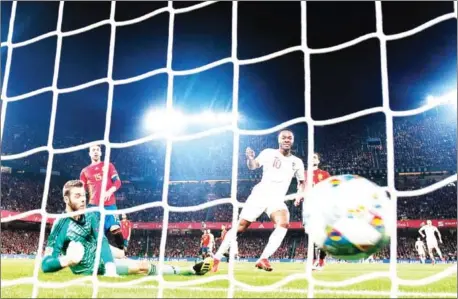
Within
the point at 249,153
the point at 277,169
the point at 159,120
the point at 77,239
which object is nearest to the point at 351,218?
the point at 249,153

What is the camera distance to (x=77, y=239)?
4750 millimetres

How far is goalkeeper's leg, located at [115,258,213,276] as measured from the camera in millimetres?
4941

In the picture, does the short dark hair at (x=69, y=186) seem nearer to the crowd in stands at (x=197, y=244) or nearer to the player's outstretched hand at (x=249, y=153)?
the player's outstretched hand at (x=249, y=153)

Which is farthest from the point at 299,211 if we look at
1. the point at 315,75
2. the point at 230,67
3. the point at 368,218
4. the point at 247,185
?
the point at 368,218

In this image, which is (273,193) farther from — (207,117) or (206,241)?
(207,117)

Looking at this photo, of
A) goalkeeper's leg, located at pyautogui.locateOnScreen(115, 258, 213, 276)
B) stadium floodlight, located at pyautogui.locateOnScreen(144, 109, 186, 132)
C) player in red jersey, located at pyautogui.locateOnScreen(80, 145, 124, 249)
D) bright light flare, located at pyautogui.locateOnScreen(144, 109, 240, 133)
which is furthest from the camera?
bright light flare, located at pyautogui.locateOnScreen(144, 109, 240, 133)

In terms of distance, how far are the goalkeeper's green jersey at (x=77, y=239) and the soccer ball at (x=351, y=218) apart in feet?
8.57

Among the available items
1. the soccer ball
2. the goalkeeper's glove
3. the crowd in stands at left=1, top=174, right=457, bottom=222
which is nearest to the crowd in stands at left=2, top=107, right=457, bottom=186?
the crowd in stands at left=1, top=174, right=457, bottom=222

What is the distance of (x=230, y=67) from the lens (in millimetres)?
17609

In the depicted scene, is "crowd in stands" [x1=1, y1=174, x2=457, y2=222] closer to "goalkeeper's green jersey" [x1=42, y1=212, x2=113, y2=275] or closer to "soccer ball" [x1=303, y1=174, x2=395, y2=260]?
"goalkeeper's green jersey" [x1=42, y1=212, x2=113, y2=275]

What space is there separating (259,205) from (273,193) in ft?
0.67

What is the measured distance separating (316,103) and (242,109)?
3.82 meters

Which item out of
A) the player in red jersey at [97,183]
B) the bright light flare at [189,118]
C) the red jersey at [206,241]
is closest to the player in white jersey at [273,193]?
the player in red jersey at [97,183]

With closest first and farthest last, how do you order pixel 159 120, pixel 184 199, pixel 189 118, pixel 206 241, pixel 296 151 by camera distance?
pixel 206 241 → pixel 184 199 → pixel 296 151 → pixel 159 120 → pixel 189 118
